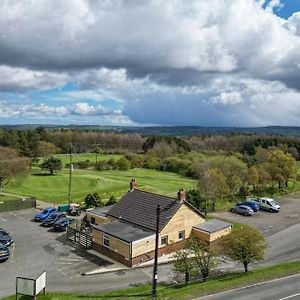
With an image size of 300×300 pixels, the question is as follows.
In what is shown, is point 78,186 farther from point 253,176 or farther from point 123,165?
point 123,165

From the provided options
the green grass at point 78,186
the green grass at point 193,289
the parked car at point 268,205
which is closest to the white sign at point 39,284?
the green grass at point 193,289

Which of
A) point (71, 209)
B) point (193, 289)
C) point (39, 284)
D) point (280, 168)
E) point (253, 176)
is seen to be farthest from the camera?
point (280, 168)

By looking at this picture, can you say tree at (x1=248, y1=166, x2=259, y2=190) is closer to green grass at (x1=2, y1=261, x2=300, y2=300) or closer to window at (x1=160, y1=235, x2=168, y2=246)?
window at (x1=160, y1=235, x2=168, y2=246)

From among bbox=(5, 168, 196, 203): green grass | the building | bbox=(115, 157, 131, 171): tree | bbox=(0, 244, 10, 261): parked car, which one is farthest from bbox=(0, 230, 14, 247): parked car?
bbox=(115, 157, 131, 171): tree

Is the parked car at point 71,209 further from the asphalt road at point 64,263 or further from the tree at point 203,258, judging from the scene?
the tree at point 203,258

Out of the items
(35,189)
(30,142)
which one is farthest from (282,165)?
(30,142)

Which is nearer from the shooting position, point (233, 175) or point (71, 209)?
point (71, 209)

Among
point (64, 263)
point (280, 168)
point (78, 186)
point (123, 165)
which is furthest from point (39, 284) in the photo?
point (123, 165)
